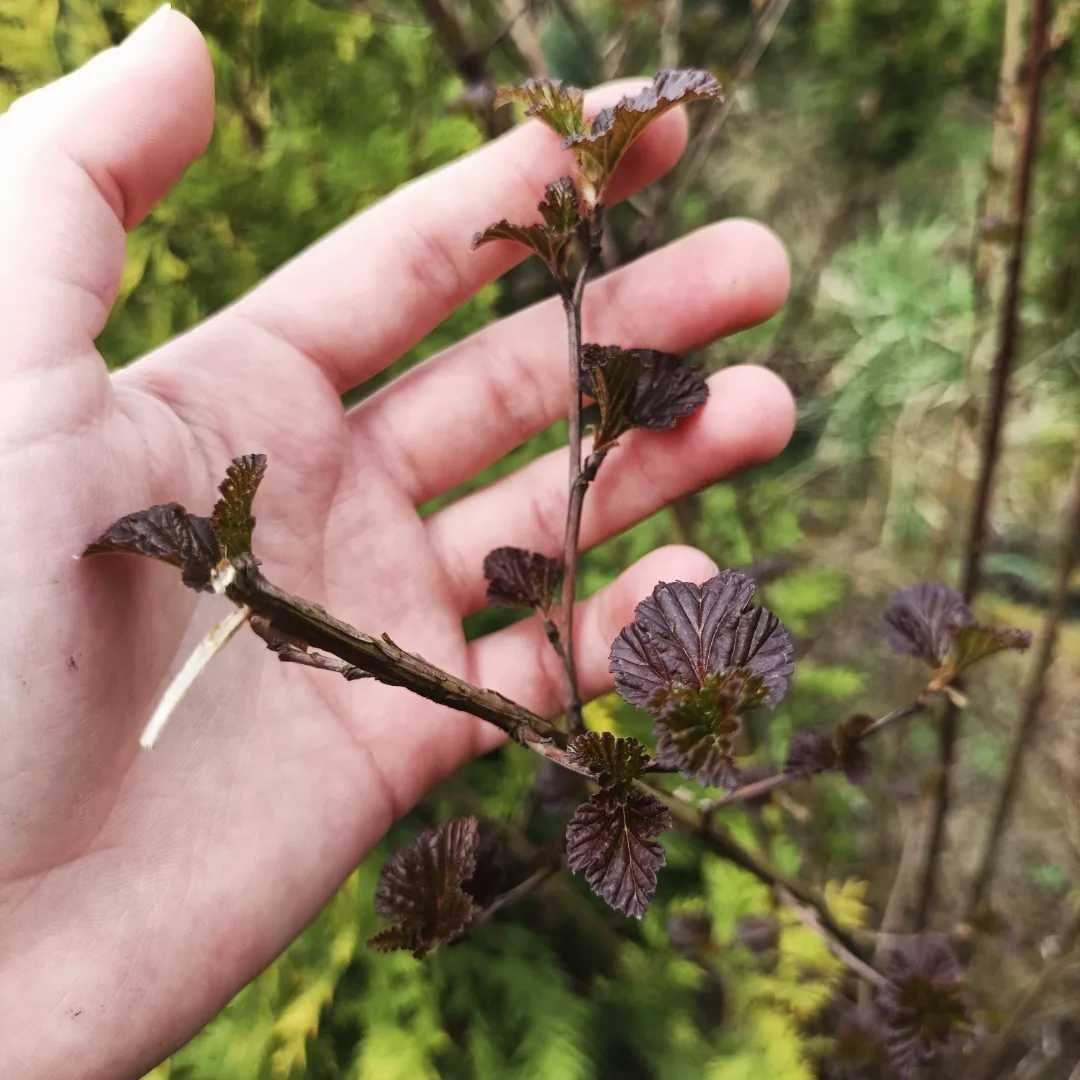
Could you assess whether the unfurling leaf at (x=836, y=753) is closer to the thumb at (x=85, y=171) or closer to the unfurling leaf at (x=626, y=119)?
the unfurling leaf at (x=626, y=119)

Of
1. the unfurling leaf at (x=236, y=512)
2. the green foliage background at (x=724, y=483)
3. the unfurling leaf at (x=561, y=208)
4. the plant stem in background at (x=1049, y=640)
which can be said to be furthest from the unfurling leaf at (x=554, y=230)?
the plant stem in background at (x=1049, y=640)

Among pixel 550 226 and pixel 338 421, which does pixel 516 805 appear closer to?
pixel 338 421

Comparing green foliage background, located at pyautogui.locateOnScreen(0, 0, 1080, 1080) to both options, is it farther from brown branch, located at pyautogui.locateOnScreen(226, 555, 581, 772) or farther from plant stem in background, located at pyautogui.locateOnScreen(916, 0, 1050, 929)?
brown branch, located at pyautogui.locateOnScreen(226, 555, 581, 772)

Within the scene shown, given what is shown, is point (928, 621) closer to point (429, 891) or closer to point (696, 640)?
point (696, 640)

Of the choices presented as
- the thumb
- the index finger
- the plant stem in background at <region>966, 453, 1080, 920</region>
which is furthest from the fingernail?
the plant stem in background at <region>966, 453, 1080, 920</region>

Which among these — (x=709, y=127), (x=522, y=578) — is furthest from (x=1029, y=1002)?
(x=709, y=127)

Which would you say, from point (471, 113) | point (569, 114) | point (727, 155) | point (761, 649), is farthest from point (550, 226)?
point (727, 155)
